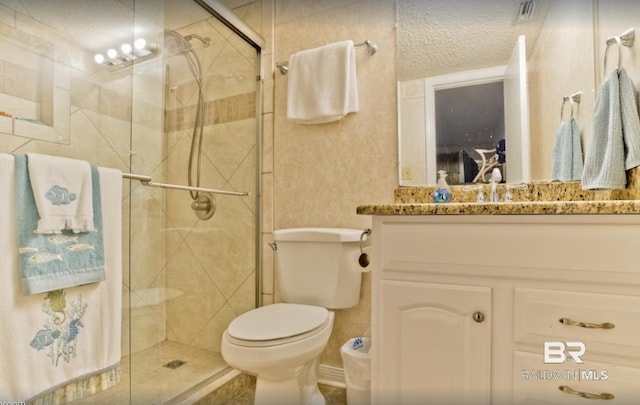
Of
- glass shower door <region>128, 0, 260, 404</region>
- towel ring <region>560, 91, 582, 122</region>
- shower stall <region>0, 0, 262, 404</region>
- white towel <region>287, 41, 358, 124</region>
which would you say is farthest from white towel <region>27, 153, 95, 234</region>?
towel ring <region>560, 91, 582, 122</region>

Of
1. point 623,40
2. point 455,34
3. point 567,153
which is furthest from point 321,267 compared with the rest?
point 623,40

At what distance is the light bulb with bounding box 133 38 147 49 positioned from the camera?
1447mm

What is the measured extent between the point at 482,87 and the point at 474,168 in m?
0.35

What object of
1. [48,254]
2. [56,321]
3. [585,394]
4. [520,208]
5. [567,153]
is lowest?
[585,394]

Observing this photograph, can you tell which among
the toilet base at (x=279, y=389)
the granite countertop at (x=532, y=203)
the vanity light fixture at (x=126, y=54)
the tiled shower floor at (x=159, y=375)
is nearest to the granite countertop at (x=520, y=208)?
the granite countertop at (x=532, y=203)

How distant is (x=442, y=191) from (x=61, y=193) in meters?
1.36

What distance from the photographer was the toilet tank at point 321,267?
1.49 m

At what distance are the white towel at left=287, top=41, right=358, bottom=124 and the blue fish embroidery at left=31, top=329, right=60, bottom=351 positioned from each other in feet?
4.19

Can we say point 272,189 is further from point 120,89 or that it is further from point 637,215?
point 637,215

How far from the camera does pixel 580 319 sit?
77 centimetres

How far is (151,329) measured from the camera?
1.44m

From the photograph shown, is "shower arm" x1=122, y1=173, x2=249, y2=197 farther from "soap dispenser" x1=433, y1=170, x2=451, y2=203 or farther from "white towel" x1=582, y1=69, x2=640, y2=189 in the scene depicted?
"white towel" x1=582, y1=69, x2=640, y2=189

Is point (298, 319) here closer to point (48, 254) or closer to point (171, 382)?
point (171, 382)

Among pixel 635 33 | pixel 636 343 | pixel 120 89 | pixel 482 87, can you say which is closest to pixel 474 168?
pixel 482 87
